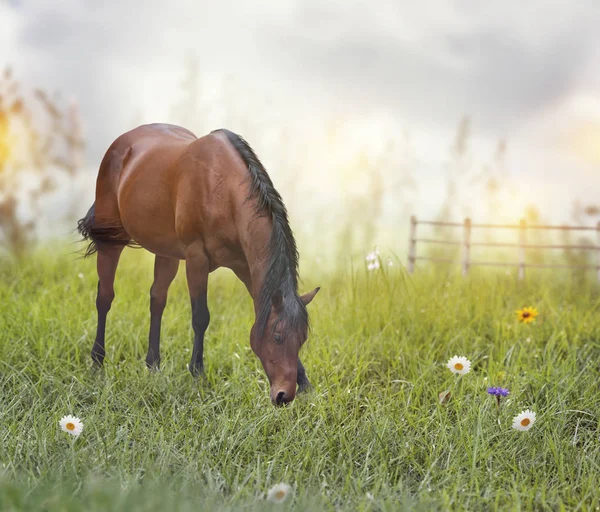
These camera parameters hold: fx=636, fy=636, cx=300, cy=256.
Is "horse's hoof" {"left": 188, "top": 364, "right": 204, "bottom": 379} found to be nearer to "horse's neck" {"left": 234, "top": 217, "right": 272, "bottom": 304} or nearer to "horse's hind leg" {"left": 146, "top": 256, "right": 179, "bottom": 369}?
"horse's hind leg" {"left": 146, "top": 256, "right": 179, "bottom": 369}

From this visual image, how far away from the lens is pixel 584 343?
540cm

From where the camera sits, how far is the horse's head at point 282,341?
10.7ft

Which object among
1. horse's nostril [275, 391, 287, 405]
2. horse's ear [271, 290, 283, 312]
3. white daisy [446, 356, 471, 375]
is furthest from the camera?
white daisy [446, 356, 471, 375]

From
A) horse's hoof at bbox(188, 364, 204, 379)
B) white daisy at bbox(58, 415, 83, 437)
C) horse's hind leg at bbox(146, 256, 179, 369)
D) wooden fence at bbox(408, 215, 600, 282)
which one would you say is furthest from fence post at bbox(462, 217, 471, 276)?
white daisy at bbox(58, 415, 83, 437)

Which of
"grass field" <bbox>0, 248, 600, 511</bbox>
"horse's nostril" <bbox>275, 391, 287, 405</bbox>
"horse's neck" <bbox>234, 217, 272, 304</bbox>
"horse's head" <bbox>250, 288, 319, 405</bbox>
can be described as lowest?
"grass field" <bbox>0, 248, 600, 511</bbox>

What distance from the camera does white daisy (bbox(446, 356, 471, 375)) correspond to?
3.55 m

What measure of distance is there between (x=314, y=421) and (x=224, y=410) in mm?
535

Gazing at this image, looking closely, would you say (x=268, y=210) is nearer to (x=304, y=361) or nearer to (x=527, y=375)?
(x=304, y=361)

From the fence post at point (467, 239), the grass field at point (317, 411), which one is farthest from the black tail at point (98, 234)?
the fence post at point (467, 239)

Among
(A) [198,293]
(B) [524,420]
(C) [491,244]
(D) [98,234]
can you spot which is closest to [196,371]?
(A) [198,293]

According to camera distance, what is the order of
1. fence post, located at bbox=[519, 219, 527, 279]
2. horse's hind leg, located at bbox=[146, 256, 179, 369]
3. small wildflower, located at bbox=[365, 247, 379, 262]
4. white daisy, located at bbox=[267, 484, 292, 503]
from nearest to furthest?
white daisy, located at bbox=[267, 484, 292, 503] → horse's hind leg, located at bbox=[146, 256, 179, 369] → small wildflower, located at bbox=[365, 247, 379, 262] → fence post, located at bbox=[519, 219, 527, 279]

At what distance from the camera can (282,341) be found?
3.29 m

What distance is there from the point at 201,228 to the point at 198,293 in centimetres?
42

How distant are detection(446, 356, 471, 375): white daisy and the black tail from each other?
264 cm
